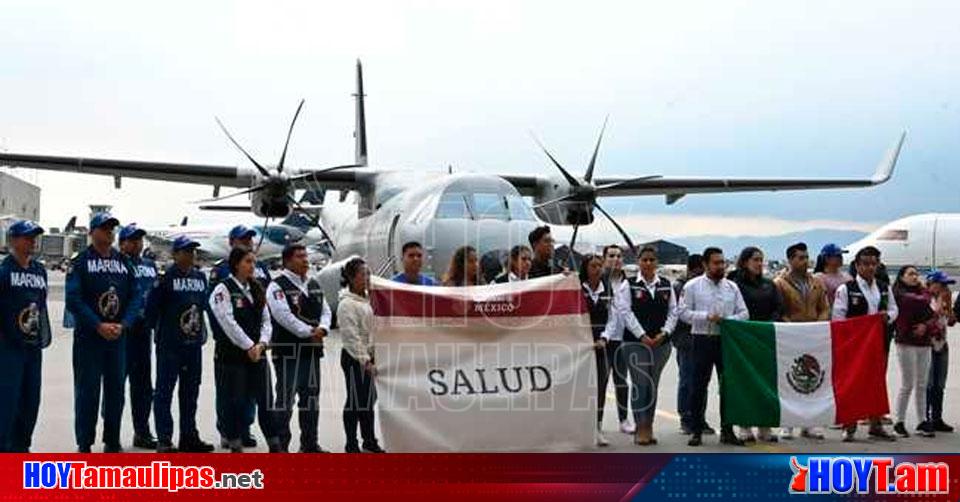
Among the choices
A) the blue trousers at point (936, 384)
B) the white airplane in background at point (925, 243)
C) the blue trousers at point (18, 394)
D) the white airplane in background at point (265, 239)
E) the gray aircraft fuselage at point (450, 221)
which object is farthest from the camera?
the white airplane in background at point (265, 239)

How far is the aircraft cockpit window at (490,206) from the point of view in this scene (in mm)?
14809

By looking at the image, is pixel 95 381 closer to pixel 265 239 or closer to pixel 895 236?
pixel 895 236

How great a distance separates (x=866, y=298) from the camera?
9.45 m

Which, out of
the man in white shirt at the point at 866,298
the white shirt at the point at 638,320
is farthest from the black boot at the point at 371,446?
the man in white shirt at the point at 866,298

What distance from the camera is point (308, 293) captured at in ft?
27.0

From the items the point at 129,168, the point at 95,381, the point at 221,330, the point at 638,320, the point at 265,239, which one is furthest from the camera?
the point at 265,239

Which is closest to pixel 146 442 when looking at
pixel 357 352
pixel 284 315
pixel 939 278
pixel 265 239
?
pixel 284 315

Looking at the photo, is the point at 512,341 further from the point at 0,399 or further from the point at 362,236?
the point at 362,236

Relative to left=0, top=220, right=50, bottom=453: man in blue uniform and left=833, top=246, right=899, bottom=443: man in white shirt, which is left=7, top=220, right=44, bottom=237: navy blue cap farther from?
left=833, top=246, right=899, bottom=443: man in white shirt

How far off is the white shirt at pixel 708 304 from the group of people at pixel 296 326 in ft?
0.05

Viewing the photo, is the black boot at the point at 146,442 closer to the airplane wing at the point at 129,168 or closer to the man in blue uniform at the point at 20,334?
the man in blue uniform at the point at 20,334

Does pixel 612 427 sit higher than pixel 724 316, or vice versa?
pixel 724 316

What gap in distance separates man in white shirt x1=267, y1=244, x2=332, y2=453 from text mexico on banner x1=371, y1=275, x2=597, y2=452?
1039mm

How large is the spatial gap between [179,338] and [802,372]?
18.2ft
